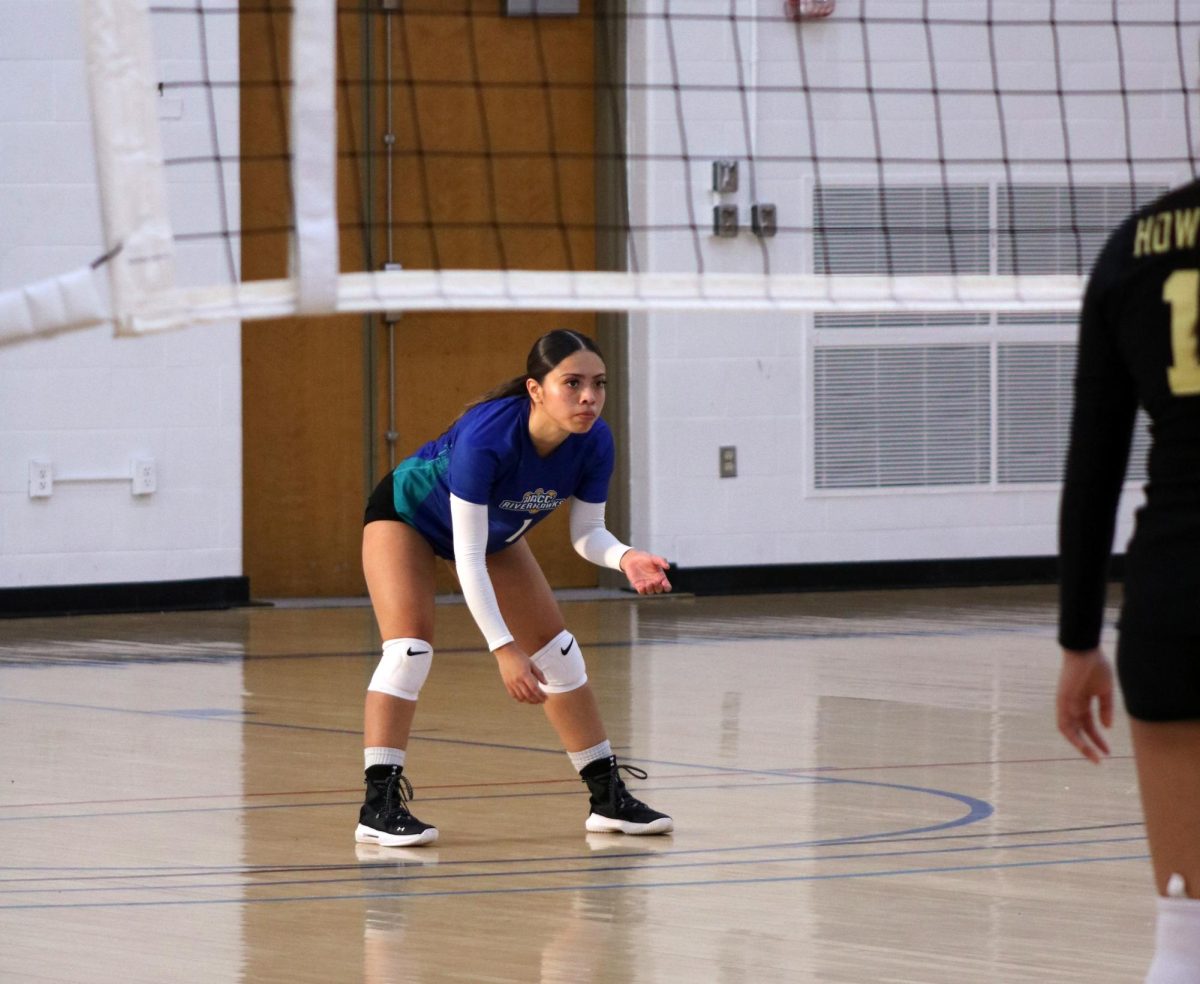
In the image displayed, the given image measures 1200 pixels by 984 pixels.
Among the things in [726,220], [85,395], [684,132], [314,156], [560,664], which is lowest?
[560,664]

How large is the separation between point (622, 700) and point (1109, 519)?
5.05 metres

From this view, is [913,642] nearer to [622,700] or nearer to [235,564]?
[622,700]

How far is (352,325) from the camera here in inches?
420

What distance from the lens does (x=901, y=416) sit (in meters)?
11.2

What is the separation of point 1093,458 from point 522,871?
2.51 meters

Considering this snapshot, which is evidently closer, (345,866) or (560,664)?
(345,866)

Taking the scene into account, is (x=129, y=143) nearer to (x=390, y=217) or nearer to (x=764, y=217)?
(x=390, y=217)

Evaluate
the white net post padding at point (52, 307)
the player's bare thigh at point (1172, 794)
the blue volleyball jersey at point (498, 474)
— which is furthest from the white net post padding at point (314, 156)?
the player's bare thigh at point (1172, 794)

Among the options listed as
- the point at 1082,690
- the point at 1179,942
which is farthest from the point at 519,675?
the point at 1179,942

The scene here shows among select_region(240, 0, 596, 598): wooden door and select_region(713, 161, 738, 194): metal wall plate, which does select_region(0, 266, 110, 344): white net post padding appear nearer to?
select_region(240, 0, 596, 598): wooden door

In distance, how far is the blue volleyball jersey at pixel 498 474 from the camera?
4.54m

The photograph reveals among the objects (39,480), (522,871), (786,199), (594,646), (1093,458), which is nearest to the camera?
(1093,458)

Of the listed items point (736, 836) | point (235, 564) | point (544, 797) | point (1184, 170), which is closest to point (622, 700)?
point (544, 797)

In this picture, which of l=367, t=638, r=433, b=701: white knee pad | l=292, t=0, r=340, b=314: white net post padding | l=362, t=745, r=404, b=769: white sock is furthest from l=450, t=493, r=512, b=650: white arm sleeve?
l=292, t=0, r=340, b=314: white net post padding
